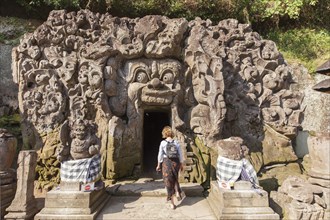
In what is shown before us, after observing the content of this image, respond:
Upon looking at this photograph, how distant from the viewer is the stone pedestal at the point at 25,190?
221 inches

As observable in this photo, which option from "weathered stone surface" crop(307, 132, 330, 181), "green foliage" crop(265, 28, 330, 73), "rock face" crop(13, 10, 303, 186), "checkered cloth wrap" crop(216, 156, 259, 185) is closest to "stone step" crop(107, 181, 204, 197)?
"rock face" crop(13, 10, 303, 186)

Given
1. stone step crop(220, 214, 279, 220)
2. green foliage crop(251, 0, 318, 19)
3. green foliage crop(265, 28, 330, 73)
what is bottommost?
stone step crop(220, 214, 279, 220)

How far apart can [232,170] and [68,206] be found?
11.6ft

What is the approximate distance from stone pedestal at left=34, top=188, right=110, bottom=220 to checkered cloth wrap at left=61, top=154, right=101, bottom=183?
0.93ft

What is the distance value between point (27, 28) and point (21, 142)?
6205 millimetres

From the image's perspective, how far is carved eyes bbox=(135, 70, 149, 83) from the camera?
9.16m

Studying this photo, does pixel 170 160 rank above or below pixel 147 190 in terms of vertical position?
above

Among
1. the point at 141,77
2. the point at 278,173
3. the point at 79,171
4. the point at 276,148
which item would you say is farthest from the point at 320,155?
the point at 141,77

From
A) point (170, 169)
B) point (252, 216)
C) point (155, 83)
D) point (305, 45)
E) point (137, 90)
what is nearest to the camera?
point (252, 216)

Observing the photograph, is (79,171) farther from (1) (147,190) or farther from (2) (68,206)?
(1) (147,190)

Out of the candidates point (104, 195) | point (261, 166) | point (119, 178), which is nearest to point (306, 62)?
point (261, 166)

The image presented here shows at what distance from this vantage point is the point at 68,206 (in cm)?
528

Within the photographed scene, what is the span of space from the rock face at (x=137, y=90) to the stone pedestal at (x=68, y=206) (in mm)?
2949

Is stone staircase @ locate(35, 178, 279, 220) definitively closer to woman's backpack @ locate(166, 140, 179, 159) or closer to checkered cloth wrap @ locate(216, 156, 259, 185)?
checkered cloth wrap @ locate(216, 156, 259, 185)
